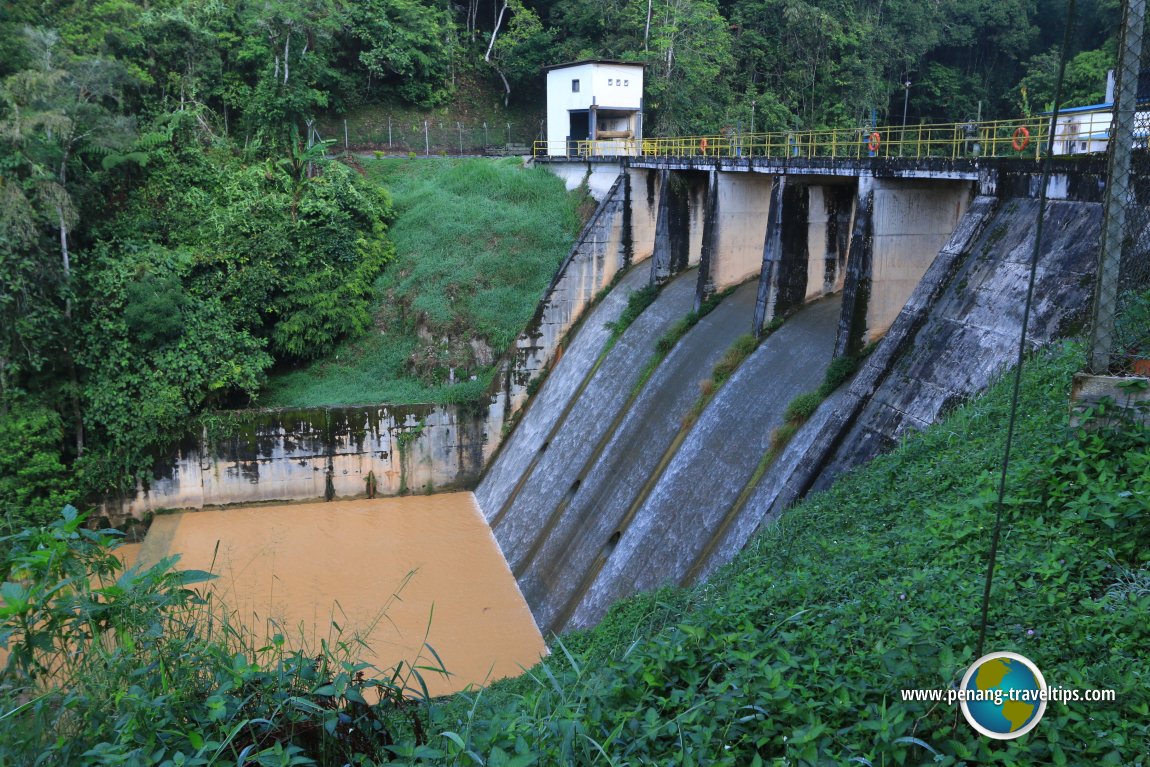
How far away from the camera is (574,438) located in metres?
18.8

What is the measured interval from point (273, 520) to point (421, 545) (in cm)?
376

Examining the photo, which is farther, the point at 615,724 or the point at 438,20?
the point at 438,20

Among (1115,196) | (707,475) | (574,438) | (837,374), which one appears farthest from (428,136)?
(1115,196)

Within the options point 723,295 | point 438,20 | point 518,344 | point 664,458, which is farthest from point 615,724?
point 438,20

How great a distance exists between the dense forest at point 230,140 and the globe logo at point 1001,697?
7.93 m

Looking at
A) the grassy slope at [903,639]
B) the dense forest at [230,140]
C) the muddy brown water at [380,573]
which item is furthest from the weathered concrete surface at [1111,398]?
the dense forest at [230,140]

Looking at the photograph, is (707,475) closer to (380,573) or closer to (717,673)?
(380,573)

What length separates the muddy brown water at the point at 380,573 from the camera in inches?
576

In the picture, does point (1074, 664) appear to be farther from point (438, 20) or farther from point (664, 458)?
point (438, 20)

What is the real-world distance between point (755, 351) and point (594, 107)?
1607 centimetres

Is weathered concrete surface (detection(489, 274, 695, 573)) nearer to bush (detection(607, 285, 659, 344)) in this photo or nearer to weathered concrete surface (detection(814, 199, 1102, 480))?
bush (detection(607, 285, 659, 344))

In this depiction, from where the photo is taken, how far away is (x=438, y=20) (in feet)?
124

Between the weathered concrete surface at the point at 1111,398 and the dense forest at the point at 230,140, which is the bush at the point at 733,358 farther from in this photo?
the dense forest at the point at 230,140

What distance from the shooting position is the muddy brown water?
14641mm
